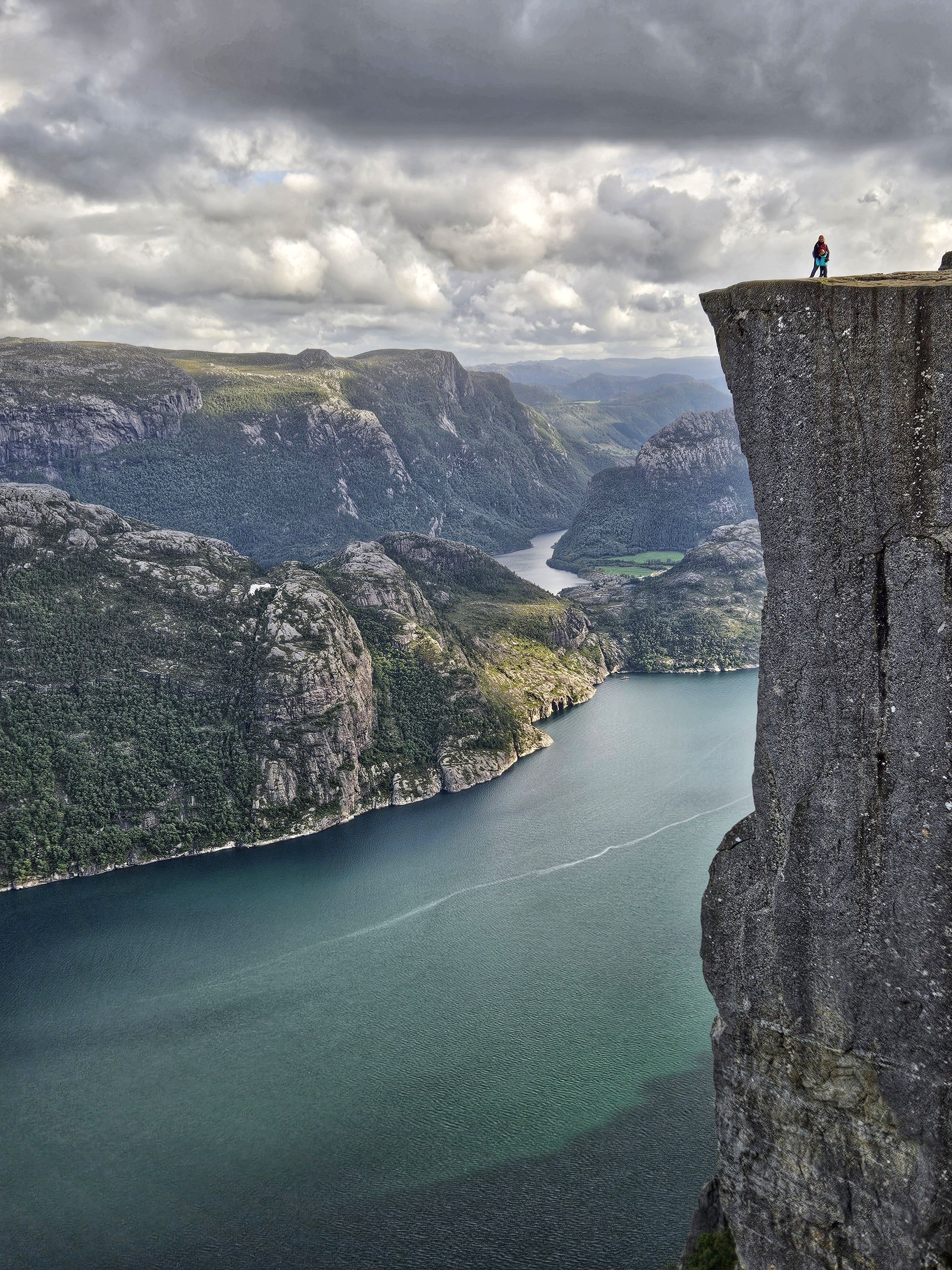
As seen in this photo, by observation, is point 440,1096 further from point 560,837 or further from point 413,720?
point 413,720

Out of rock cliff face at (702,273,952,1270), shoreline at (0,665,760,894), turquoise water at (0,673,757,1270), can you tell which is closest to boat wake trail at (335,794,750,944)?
turquoise water at (0,673,757,1270)

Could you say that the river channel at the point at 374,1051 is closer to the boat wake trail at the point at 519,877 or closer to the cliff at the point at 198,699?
the boat wake trail at the point at 519,877

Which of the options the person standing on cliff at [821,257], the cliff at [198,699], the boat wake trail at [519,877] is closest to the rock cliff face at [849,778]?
the person standing on cliff at [821,257]

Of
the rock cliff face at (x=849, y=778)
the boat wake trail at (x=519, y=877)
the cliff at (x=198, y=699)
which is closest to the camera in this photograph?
the rock cliff face at (x=849, y=778)

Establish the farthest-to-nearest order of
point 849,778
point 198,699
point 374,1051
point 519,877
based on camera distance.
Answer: point 198,699 < point 519,877 < point 374,1051 < point 849,778

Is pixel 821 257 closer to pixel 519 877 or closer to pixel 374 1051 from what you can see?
pixel 374 1051

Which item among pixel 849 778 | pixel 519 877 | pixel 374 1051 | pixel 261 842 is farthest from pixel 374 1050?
pixel 849 778
